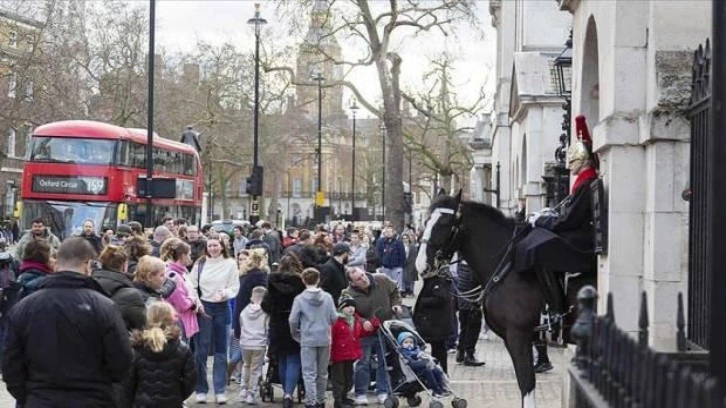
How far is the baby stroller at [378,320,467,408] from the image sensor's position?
13.5 meters

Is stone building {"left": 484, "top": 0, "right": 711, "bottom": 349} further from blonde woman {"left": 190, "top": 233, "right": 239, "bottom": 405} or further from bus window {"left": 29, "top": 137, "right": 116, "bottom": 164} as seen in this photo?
bus window {"left": 29, "top": 137, "right": 116, "bottom": 164}

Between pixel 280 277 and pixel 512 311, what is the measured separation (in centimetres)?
378

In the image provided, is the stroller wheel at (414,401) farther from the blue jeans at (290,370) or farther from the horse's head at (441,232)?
the horse's head at (441,232)

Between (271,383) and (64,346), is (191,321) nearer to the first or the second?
(271,383)

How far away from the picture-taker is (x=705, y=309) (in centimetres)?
788

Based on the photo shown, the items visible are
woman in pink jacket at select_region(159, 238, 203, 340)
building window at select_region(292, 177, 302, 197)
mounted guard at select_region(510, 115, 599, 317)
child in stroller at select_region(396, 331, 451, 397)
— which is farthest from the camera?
building window at select_region(292, 177, 302, 197)

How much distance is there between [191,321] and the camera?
13.2 metres

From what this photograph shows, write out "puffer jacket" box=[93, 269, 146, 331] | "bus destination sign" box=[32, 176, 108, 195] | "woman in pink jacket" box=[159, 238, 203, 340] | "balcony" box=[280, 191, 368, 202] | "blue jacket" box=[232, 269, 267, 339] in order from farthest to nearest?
"balcony" box=[280, 191, 368, 202], "bus destination sign" box=[32, 176, 108, 195], "blue jacket" box=[232, 269, 267, 339], "woman in pink jacket" box=[159, 238, 203, 340], "puffer jacket" box=[93, 269, 146, 331]

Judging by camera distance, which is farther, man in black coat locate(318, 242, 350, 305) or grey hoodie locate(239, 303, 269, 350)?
man in black coat locate(318, 242, 350, 305)

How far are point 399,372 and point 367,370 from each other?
662mm

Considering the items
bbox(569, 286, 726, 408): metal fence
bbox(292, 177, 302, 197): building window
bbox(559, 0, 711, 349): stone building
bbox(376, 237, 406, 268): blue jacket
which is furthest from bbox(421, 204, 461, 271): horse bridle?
bbox(292, 177, 302, 197): building window

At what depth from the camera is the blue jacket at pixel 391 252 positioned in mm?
31531

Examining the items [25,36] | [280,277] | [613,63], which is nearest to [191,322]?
[280,277]

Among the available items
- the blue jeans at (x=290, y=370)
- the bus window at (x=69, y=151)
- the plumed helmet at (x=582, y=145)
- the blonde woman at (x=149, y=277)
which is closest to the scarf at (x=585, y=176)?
the plumed helmet at (x=582, y=145)
